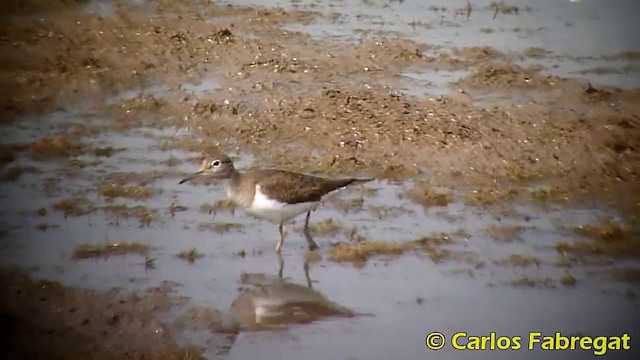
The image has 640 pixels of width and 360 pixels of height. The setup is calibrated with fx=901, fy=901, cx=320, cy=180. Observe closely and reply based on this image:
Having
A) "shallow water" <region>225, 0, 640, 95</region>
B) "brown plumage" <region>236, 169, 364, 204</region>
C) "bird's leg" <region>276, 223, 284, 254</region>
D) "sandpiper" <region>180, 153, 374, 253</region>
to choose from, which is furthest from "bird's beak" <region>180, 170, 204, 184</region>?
"shallow water" <region>225, 0, 640, 95</region>

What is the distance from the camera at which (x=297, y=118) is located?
Answer: 3.12 meters

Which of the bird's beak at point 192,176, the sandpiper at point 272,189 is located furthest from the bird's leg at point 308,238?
the bird's beak at point 192,176

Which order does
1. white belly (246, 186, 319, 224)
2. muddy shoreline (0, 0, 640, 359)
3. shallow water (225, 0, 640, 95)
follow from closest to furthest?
white belly (246, 186, 319, 224) < muddy shoreline (0, 0, 640, 359) < shallow water (225, 0, 640, 95)

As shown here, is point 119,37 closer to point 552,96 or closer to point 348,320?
point 348,320

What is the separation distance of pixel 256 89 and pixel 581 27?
1.16 metres

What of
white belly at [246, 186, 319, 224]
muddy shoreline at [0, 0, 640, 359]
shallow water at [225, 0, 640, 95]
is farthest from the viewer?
shallow water at [225, 0, 640, 95]

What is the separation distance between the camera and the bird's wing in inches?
108

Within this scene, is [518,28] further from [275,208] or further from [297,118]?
[275,208]

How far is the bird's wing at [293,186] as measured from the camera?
9.03 ft

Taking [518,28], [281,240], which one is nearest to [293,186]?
[281,240]

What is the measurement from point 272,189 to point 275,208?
0.06 metres

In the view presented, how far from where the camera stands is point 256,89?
3.11 m

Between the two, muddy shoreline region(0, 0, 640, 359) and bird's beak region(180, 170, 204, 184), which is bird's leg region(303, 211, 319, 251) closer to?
muddy shoreline region(0, 0, 640, 359)

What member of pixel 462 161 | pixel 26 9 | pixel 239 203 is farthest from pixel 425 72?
pixel 26 9
